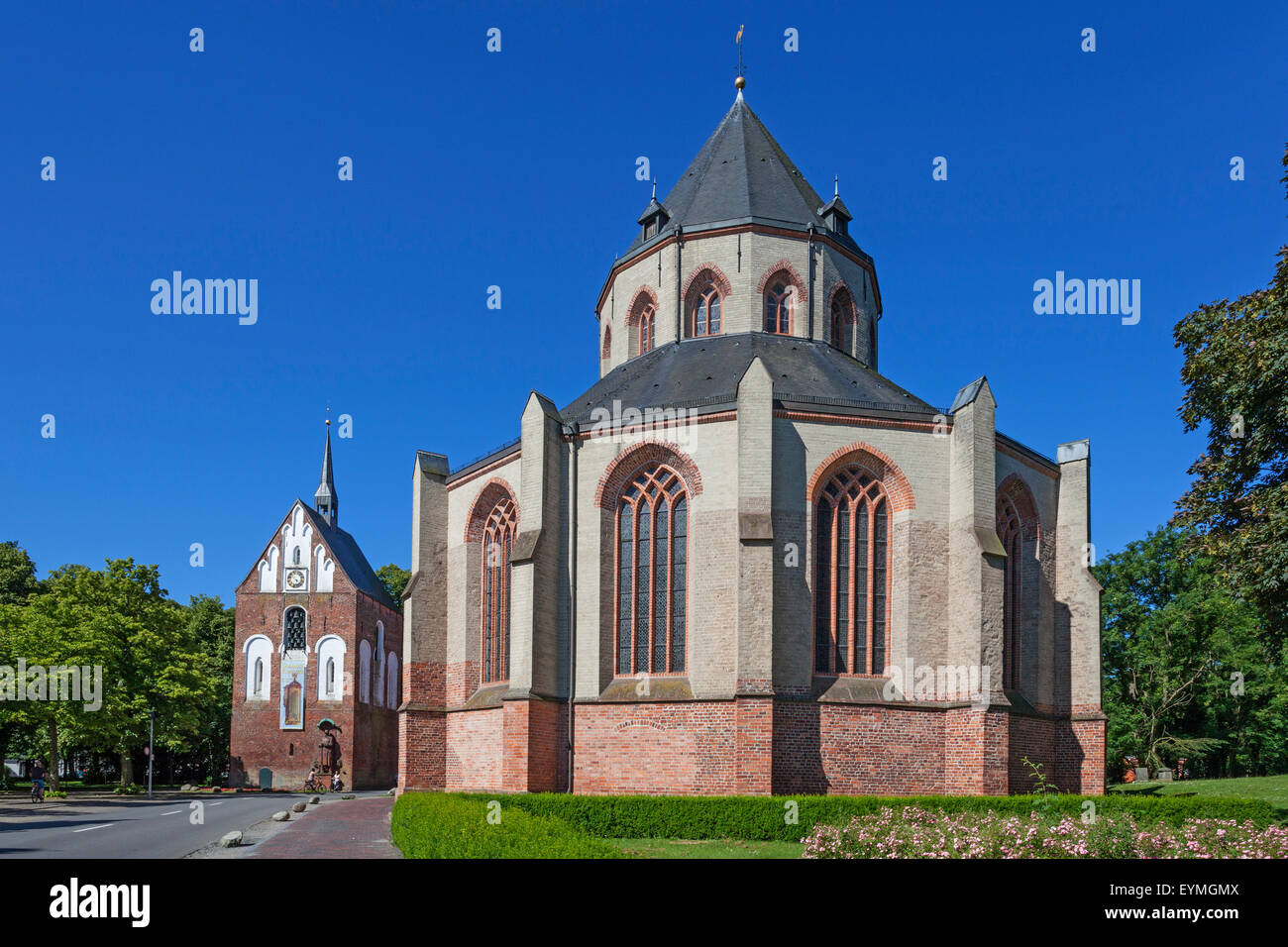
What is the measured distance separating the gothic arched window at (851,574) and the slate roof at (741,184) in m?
11.1

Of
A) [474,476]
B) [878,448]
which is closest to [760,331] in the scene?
[878,448]

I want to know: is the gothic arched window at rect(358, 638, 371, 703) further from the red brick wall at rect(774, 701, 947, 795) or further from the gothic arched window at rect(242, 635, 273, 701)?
the red brick wall at rect(774, 701, 947, 795)

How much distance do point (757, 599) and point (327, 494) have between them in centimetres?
5700

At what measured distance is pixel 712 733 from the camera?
83.0 feet

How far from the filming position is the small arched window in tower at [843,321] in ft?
117

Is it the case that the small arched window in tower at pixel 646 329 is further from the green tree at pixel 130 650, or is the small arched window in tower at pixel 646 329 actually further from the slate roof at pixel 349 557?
the slate roof at pixel 349 557

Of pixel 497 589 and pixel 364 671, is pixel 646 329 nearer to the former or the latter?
pixel 497 589

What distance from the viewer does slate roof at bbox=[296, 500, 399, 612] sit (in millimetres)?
62206

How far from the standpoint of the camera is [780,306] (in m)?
34.3

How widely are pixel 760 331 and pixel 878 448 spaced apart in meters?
7.66

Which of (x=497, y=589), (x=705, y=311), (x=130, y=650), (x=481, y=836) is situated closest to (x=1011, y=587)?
(x=705, y=311)

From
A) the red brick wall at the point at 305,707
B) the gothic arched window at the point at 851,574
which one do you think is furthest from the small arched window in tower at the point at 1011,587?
the red brick wall at the point at 305,707

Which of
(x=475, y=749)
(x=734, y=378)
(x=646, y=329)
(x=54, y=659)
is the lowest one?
(x=475, y=749)
